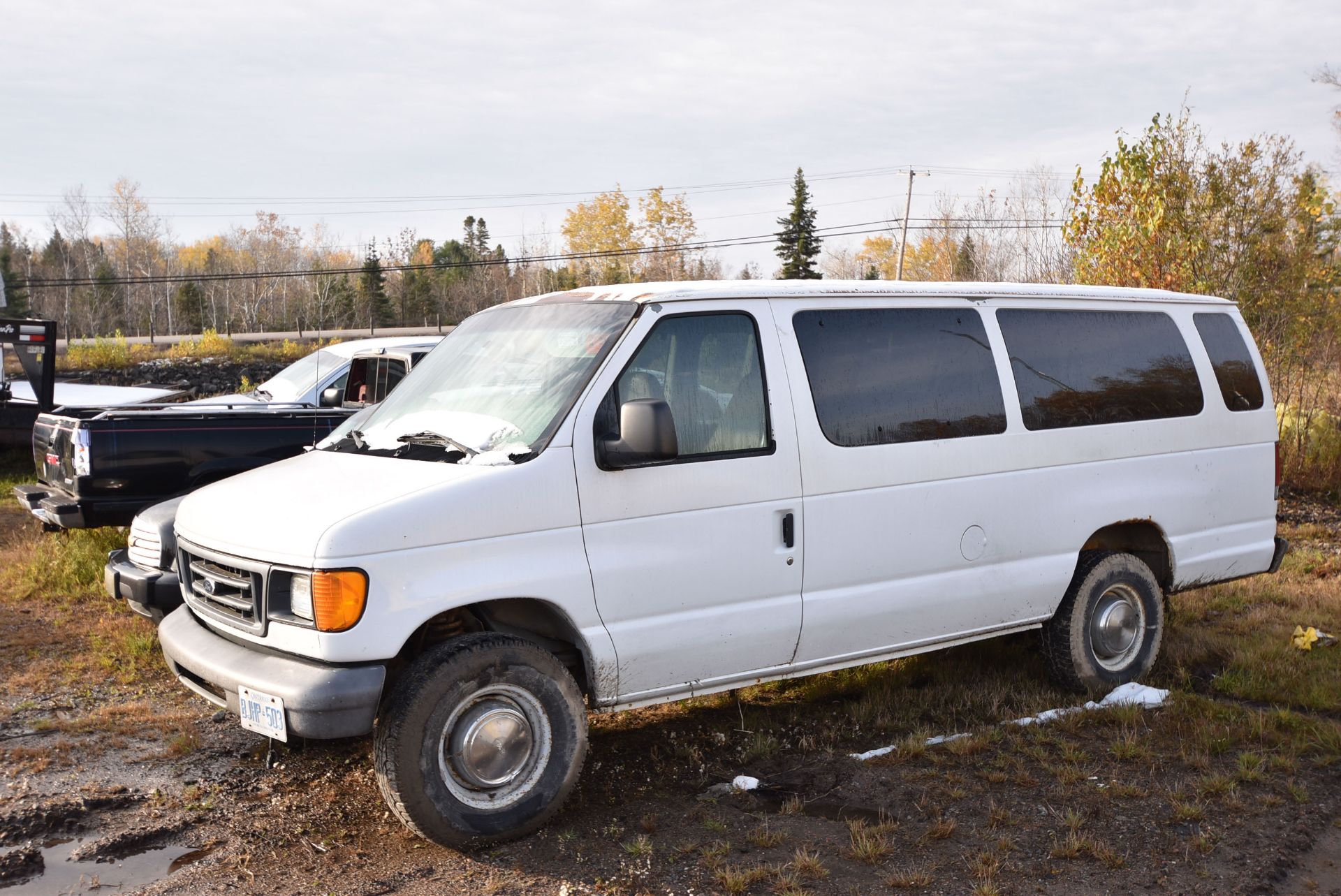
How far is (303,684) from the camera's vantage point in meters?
3.67

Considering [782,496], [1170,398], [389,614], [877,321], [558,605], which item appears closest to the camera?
[389,614]

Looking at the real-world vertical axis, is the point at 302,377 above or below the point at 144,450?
above

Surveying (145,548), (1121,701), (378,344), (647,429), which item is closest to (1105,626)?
(1121,701)

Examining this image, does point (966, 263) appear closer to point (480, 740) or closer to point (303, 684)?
point (480, 740)

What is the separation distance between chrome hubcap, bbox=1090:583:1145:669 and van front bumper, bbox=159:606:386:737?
3.93m

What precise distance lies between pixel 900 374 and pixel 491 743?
8.25ft

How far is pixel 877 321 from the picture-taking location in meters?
5.07

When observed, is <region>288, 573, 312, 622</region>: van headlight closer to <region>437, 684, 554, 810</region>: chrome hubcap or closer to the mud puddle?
<region>437, 684, 554, 810</region>: chrome hubcap

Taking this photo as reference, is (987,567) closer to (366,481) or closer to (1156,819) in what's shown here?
(1156,819)

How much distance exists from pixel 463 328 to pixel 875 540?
222cm

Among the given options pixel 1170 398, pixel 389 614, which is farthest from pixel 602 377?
pixel 1170 398

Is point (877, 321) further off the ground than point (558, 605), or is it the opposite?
point (877, 321)

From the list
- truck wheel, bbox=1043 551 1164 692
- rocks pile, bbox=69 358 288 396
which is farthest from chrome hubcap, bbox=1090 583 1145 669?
rocks pile, bbox=69 358 288 396

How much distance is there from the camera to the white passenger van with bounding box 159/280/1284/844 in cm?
384
